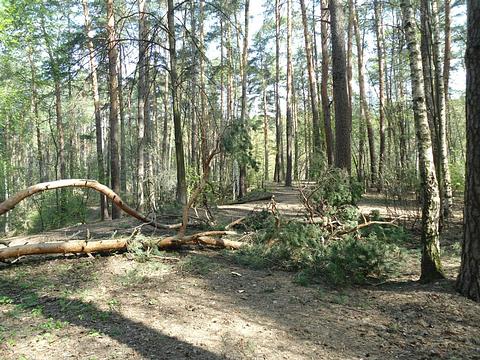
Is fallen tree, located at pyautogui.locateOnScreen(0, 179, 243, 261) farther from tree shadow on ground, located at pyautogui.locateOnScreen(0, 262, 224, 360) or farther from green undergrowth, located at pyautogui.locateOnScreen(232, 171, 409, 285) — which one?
tree shadow on ground, located at pyautogui.locateOnScreen(0, 262, 224, 360)

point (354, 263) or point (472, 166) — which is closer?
point (472, 166)

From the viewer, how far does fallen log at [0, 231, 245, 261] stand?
501 cm

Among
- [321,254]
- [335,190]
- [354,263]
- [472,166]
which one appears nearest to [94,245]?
[321,254]

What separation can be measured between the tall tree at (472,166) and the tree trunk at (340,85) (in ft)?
12.9

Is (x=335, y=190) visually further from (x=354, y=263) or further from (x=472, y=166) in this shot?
(x=472, y=166)

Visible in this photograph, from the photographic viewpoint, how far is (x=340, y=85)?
7.92m

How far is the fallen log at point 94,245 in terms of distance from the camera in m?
5.01

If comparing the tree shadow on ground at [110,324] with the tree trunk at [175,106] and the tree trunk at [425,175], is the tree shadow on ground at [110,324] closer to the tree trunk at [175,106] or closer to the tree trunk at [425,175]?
the tree trunk at [425,175]

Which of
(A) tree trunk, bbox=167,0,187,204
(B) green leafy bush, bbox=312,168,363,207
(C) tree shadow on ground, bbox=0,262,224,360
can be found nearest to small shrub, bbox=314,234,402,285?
(B) green leafy bush, bbox=312,168,363,207

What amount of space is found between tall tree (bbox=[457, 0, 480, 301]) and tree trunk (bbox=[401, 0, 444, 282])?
588 millimetres

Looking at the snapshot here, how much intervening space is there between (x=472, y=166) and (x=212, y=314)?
338cm

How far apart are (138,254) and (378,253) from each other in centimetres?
354

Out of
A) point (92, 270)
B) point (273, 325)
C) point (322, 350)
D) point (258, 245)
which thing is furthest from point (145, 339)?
point (258, 245)

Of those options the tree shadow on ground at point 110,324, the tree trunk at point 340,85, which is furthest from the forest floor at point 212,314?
the tree trunk at point 340,85
